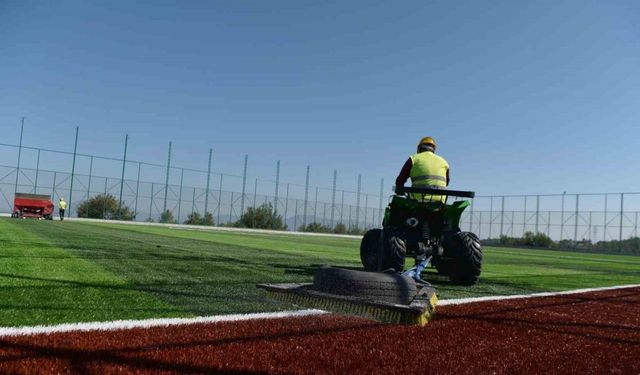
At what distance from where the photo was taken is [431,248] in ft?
22.5

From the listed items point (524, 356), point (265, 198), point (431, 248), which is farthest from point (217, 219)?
point (524, 356)

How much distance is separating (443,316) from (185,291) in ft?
8.32

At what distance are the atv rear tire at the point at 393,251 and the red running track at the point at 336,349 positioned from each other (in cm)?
158

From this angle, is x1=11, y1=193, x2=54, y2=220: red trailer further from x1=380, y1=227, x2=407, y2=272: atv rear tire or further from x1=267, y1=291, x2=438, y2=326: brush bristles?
x1=267, y1=291, x2=438, y2=326: brush bristles

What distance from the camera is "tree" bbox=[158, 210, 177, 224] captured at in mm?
49325

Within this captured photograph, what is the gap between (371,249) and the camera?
24.0ft

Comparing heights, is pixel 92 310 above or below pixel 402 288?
below

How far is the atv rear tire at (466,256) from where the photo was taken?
23.1 ft

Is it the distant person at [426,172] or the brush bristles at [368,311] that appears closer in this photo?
the brush bristles at [368,311]

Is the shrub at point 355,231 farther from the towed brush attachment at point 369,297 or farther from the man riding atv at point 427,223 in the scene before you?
the towed brush attachment at point 369,297

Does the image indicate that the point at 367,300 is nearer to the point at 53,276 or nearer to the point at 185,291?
the point at 185,291

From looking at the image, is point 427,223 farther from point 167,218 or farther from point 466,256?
point 167,218

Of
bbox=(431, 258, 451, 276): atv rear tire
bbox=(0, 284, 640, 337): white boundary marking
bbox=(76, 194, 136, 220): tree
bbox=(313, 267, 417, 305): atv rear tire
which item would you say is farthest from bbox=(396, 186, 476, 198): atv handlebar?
bbox=(76, 194, 136, 220): tree

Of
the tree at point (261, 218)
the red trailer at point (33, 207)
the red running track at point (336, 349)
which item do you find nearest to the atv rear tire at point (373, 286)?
the red running track at point (336, 349)
